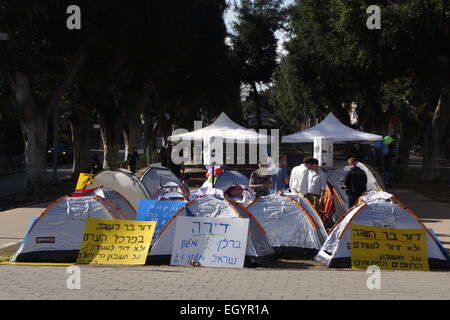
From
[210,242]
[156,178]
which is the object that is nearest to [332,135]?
[156,178]

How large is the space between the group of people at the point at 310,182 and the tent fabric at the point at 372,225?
323cm

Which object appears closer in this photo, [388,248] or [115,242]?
[388,248]

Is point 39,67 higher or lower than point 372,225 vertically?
higher

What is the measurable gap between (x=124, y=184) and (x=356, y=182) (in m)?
5.82

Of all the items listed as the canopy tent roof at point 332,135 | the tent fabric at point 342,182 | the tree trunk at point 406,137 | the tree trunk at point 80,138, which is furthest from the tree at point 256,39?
the tent fabric at point 342,182

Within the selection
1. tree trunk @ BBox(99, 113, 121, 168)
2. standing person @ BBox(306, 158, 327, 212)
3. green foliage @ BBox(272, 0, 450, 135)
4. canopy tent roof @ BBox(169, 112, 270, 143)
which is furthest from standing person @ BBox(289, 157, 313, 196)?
tree trunk @ BBox(99, 113, 121, 168)

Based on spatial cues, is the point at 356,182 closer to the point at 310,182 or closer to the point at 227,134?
the point at 310,182

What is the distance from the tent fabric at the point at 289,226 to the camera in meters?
12.2

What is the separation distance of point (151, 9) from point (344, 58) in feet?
32.1

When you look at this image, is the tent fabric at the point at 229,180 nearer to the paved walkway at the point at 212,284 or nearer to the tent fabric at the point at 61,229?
the tent fabric at the point at 61,229

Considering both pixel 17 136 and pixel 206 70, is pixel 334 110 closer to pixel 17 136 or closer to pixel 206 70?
pixel 206 70

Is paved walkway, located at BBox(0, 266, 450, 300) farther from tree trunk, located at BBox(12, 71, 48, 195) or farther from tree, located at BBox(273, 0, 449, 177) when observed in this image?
tree, located at BBox(273, 0, 449, 177)

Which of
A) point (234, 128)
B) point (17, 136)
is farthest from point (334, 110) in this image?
point (17, 136)

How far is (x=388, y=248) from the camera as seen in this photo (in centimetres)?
1100
